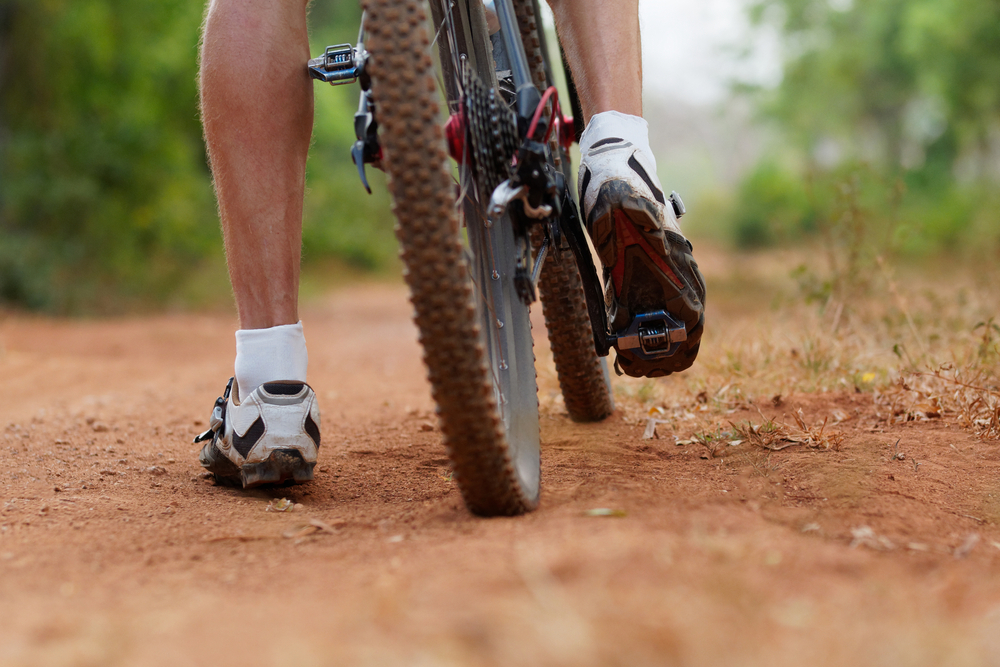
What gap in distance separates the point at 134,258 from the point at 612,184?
8.00 meters

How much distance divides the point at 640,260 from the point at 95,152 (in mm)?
7664

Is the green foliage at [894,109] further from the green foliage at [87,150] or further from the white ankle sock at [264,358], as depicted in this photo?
the green foliage at [87,150]

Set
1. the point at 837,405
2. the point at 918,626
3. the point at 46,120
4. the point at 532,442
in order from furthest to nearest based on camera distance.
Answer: the point at 46,120 < the point at 837,405 < the point at 532,442 < the point at 918,626

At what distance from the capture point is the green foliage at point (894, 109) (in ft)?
31.4

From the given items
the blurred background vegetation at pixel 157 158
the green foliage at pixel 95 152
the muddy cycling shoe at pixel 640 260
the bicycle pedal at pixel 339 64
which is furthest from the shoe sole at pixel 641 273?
the green foliage at pixel 95 152

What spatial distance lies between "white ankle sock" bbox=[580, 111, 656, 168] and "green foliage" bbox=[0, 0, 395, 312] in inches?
242

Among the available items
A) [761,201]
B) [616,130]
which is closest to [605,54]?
[616,130]

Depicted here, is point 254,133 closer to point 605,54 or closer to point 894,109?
point 605,54

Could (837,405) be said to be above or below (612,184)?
below

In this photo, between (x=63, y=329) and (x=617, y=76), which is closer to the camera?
(x=617, y=76)

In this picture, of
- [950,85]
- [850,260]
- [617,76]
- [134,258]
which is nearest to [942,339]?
[850,260]

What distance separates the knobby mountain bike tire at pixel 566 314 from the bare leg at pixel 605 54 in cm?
37

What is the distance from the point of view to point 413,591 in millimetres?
933

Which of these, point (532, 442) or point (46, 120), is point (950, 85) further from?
point (532, 442)
